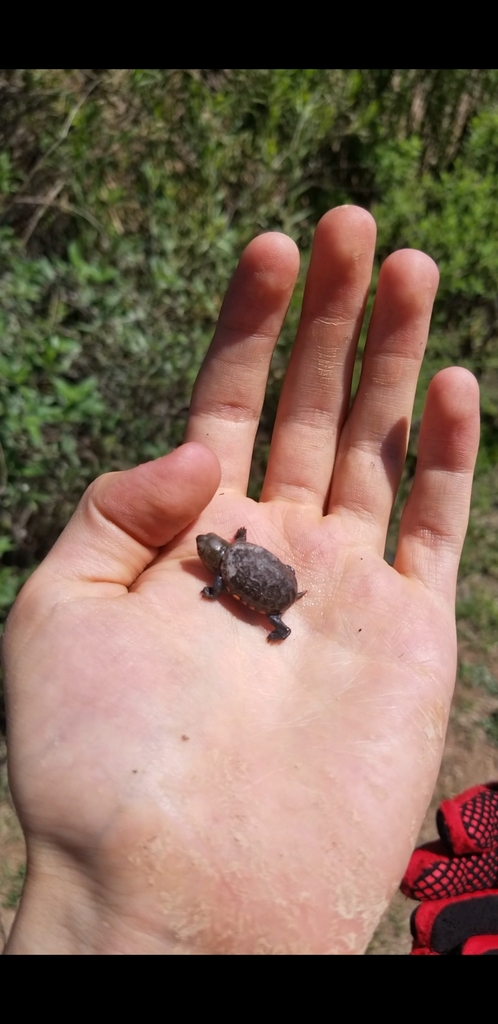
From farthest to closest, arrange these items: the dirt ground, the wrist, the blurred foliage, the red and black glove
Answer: the dirt ground < the blurred foliage < the red and black glove < the wrist

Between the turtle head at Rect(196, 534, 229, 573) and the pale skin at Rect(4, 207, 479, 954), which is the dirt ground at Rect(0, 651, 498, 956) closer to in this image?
the pale skin at Rect(4, 207, 479, 954)

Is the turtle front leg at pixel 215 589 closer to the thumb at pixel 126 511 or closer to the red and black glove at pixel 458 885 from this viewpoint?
the thumb at pixel 126 511

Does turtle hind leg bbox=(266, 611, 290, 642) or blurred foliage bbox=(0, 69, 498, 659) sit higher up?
blurred foliage bbox=(0, 69, 498, 659)

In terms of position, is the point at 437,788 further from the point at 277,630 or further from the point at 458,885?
the point at 277,630

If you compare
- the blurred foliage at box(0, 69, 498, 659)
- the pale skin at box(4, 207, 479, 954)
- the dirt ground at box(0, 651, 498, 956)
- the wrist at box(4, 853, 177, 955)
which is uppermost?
the blurred foliage at box(0, 69, 498, 659)

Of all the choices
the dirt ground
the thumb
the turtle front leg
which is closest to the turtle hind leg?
the turtle front leg

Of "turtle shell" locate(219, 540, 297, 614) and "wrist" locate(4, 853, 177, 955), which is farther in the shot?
"turtle shell" locate(219, 540, 297, 614)

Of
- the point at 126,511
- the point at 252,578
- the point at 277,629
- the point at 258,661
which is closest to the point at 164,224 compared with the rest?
the point at 126,511

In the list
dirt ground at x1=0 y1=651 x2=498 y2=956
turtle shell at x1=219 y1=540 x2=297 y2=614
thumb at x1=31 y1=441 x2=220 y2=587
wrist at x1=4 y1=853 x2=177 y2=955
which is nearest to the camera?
wrist at x1=4 y1=853 x2=177 y2=955
